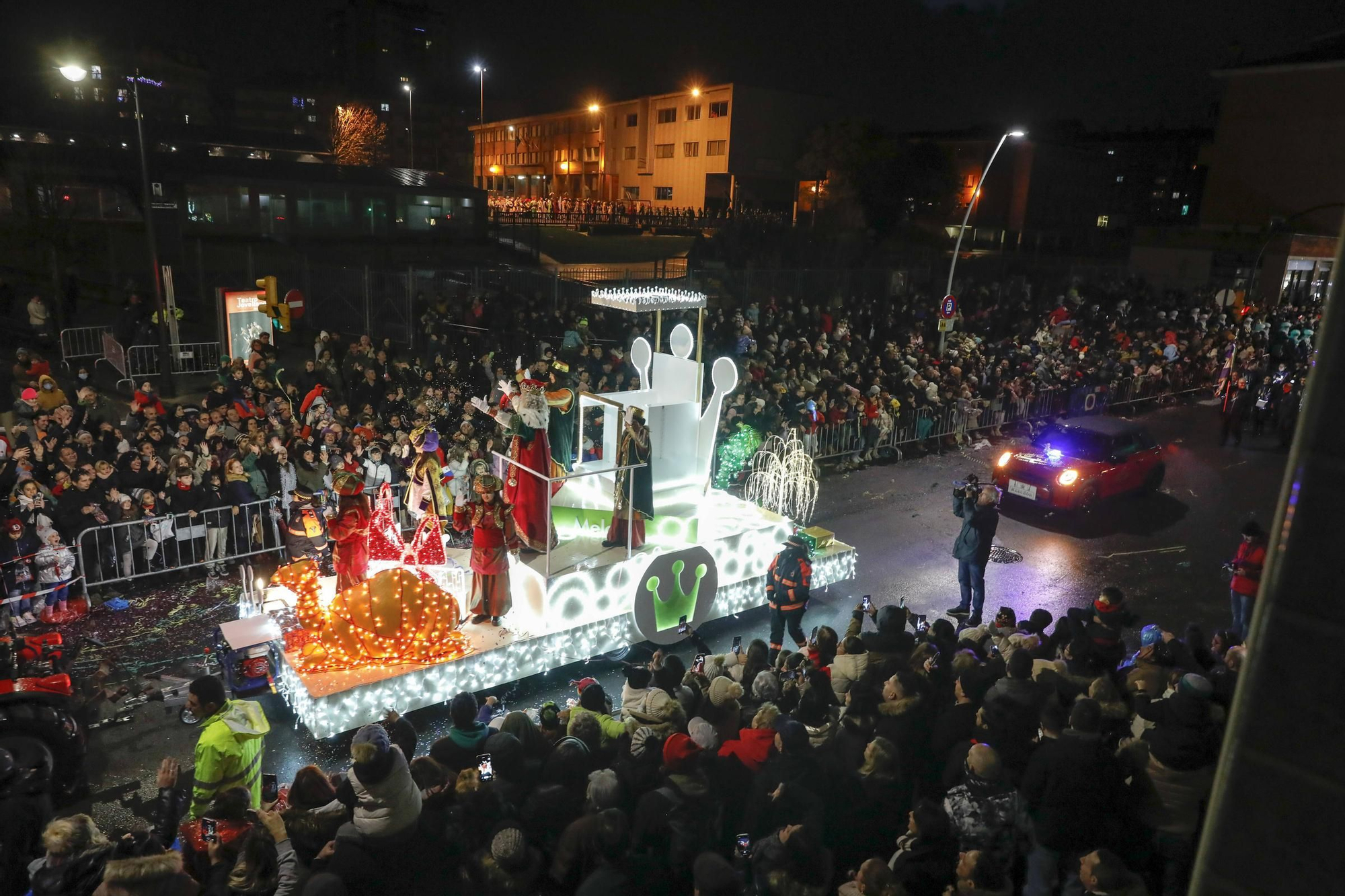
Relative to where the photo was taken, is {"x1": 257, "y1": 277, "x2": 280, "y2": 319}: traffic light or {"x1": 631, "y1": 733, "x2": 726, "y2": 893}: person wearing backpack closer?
{"x1": 631, "y1": 733, "x2": 726, "y2": 893}: person wearing backpack

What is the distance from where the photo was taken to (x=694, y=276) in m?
24.6

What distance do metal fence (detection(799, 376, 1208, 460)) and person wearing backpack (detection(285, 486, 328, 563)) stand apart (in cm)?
794

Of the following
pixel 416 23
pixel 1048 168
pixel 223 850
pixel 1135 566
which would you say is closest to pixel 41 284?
pixel 223 850

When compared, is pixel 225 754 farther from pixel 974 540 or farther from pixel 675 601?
pixel 974 540

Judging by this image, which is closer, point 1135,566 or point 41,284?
point 1135,566

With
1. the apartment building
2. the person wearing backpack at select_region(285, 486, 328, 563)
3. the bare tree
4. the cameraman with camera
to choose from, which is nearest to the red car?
the cameraman with camera

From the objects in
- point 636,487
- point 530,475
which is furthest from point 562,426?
point 636,487

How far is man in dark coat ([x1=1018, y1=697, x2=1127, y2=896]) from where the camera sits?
4.75 m

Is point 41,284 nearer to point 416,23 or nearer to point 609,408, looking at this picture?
point 609,408

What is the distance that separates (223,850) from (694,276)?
69.9ft

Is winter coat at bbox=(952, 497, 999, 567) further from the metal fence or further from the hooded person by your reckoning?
the hooded person

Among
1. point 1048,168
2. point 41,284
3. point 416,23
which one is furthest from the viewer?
point 416,23

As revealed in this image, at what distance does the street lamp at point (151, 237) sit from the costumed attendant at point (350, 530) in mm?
9698

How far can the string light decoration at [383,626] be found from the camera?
7441 mm
